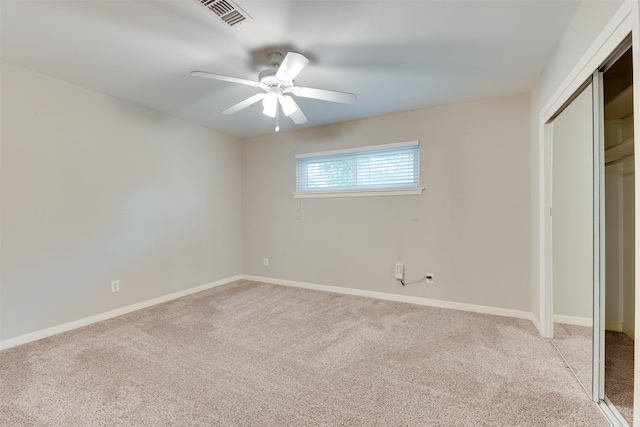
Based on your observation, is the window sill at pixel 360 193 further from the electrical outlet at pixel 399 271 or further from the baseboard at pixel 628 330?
the baseboard at pixel 628 330

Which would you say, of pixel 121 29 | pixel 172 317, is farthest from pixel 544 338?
pixel 121 29

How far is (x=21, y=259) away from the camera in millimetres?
2371

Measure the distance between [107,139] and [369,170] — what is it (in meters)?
2.93

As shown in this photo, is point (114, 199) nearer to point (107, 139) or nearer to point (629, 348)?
point (107, 139)

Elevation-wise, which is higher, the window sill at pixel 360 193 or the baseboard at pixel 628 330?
the window sill at pixel 360 193

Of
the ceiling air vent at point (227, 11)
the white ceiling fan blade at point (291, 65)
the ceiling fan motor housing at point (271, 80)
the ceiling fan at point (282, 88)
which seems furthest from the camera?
the ceiling fan motor housing at point (271, 80)

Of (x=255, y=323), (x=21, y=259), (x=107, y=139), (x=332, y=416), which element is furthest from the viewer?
(x=107, y=139)

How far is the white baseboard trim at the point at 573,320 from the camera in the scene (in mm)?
1726

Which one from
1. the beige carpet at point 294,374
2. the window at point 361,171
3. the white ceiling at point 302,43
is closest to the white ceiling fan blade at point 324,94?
the white ceiling at point 302,43

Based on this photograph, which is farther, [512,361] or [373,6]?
[512,361]

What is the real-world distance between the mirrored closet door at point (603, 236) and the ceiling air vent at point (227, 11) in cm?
196

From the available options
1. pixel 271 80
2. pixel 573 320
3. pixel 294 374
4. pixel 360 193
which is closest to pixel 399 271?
pixel 360 193

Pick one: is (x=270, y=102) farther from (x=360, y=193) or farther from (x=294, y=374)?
(x=294, y=374)

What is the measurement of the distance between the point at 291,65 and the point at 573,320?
2.57 metres
